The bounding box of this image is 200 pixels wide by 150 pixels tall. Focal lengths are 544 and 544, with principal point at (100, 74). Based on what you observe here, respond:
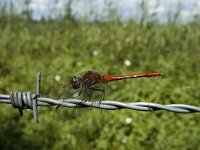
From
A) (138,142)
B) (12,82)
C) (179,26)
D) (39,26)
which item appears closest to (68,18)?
(39,26)

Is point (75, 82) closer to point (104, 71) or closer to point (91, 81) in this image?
point (91, 81)

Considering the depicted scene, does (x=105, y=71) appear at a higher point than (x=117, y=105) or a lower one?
higher

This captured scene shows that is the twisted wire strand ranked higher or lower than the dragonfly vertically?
lower

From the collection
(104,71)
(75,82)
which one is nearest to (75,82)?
(75,82)

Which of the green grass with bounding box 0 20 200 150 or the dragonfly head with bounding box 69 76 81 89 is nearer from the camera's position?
the dragonfly head with bounding box 69 76 81 89

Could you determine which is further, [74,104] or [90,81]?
[74,104]

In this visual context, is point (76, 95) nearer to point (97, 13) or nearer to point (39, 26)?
point (97, 13)

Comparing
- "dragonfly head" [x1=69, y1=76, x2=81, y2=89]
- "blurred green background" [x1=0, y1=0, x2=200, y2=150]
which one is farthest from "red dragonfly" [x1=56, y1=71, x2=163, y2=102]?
"blurred green background" [x1=0, y1=0, x2=200, y2=150]

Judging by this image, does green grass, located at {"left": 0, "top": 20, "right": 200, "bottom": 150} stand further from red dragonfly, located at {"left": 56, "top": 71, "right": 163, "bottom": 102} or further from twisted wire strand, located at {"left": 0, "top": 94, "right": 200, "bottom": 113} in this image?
red dragonfly, located at {"left": 56, "top": 71, "right": 163, "bottom": 102}
